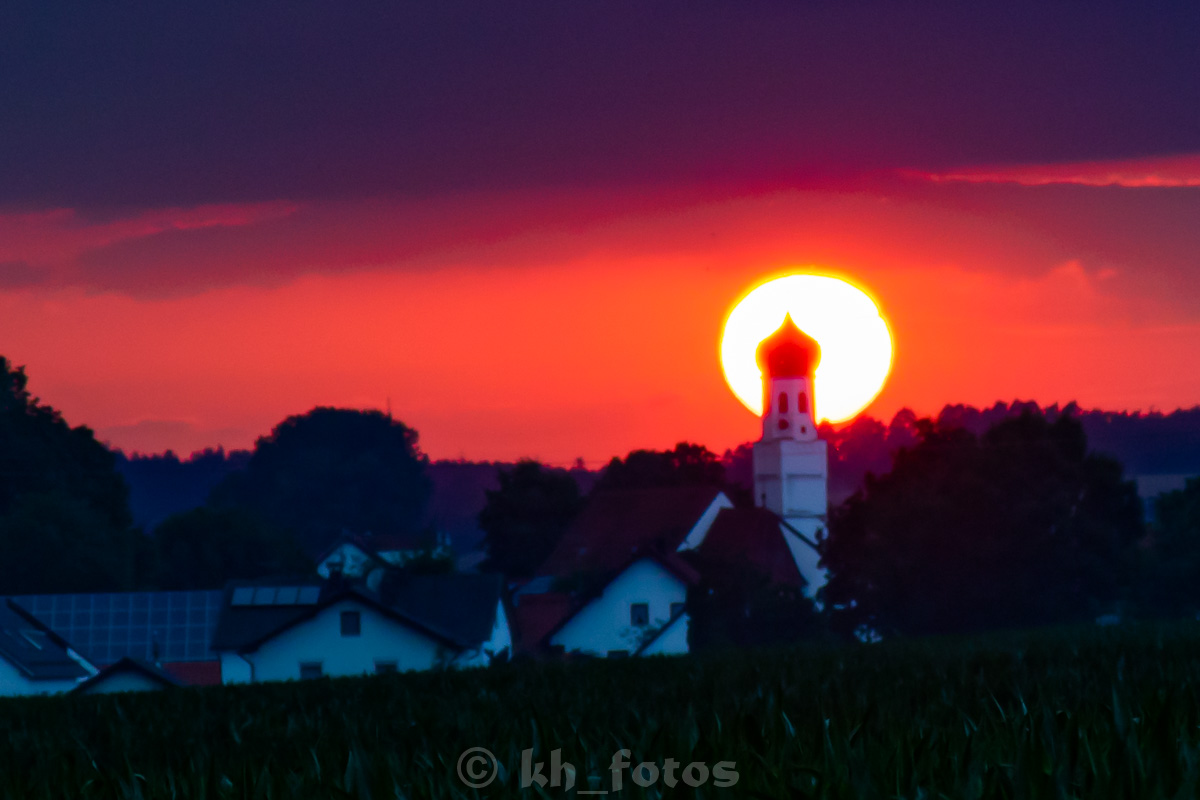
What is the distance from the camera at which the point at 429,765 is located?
20.5 feet

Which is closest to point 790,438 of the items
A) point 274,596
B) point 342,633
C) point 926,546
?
point 926,546

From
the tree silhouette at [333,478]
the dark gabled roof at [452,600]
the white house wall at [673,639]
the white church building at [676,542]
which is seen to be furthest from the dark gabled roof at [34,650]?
the tree silhouette at [333,478]

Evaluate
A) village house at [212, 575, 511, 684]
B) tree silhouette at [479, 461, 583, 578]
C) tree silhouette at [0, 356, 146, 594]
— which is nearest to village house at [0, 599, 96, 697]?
village house at [212, 575, 511, 684]

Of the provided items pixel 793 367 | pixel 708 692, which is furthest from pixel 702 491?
Result: pixel 708 692

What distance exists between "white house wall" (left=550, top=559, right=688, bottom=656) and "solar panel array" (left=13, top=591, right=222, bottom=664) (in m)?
16.3

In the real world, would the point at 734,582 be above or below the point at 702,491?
below

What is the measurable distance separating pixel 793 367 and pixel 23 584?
5544 cm

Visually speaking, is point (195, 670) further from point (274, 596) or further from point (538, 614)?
point (538, 614)

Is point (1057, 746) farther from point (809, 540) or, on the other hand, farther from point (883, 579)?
point (809, 540)

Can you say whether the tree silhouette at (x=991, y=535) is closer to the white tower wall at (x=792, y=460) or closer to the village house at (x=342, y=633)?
the village house at (x=342, y=633)

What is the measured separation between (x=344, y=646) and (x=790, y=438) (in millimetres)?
59720

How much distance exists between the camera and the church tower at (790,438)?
4178 inches

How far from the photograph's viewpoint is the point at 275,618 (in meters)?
60.7

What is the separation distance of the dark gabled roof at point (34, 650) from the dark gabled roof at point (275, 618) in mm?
5916
